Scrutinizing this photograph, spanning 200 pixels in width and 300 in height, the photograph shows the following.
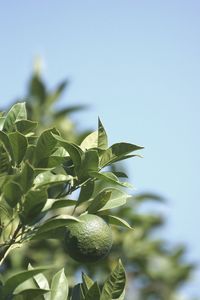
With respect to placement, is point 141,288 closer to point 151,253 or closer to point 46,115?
point 151,253

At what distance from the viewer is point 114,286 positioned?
2051 millimetres

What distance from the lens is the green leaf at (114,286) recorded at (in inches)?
80.4

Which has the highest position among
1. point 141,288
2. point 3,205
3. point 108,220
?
point 3,205

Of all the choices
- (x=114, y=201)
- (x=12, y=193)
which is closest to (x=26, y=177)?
(x=12, y=193)

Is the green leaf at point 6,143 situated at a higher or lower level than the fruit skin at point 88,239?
higher

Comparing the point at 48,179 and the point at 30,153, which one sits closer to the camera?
the point at 48,179

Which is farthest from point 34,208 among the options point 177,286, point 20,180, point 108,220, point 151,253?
point 177,286

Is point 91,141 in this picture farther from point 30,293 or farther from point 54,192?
point 30,293

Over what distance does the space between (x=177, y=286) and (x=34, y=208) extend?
5.48 m

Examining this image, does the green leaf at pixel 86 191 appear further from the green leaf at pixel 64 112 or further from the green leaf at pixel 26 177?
the green leaf at pixel 64 112

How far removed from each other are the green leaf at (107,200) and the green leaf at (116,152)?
0.09m

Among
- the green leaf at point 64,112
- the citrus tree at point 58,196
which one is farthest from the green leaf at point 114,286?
the green leaf at point 64,112

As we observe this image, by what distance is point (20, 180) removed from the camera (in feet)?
6.31

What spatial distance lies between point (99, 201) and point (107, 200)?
2 centimetres
